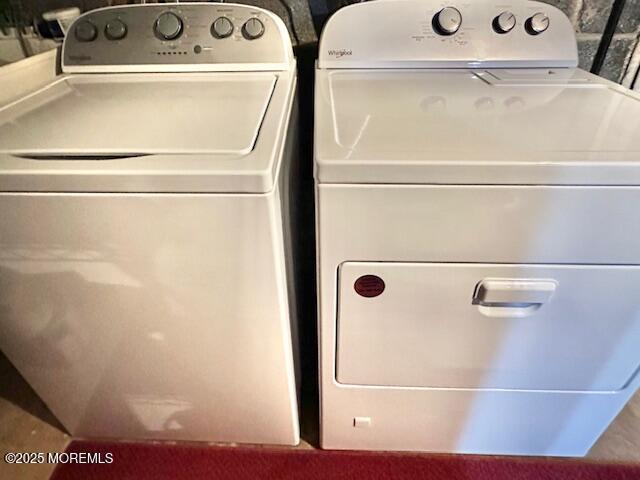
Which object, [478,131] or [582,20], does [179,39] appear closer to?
[478,131]

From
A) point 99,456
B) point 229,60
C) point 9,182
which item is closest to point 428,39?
point 229,60

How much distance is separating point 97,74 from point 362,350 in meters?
0.89

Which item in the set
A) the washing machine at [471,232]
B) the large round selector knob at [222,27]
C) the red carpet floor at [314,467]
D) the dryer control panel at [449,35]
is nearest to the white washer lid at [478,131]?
the washing machine at [471,232]

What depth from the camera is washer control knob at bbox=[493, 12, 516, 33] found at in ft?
3.40

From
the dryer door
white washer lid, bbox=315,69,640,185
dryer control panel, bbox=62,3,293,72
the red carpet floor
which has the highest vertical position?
dryer control panel, bbox=62,3,293,72

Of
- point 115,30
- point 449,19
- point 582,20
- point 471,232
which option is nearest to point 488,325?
point 471,232

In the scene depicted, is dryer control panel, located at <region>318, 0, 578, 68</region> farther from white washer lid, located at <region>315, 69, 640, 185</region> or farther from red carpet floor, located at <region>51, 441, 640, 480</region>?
red carpet floor, located at <region>51, 441, 640, 480</region>

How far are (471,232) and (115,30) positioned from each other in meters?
0.93

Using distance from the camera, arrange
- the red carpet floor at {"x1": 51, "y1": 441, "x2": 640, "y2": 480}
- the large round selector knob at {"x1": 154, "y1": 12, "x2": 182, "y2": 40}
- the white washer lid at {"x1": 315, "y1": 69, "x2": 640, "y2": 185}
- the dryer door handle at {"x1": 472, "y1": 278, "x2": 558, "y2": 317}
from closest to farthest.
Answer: the white washer lid at {"x1": 315, "y1": 69, "x2": 640, "y2": 185}, the dryer door handle at {"x1": 472, "y1": 278, "x2": 558, "y2": 317}, the large round selector knob at {"x1": 154, "y1": 12, "x2": 182, "y2": 40}, the red carpet floor at {"x1": 51, "y1": 441, "x2": 640, "y2": 480}

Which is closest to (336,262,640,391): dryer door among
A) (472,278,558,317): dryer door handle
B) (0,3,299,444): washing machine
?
(472,278,558,317): dryer door handle

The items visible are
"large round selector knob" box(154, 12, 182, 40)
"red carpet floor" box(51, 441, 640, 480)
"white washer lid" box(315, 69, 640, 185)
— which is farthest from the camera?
"red carpet floor" box(51, 441, 640, 480)

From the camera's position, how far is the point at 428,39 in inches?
41.4

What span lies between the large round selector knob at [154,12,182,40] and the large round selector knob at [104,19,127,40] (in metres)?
0.08

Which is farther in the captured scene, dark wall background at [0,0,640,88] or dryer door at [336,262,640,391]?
dark wall background at [0,0,640,88]
